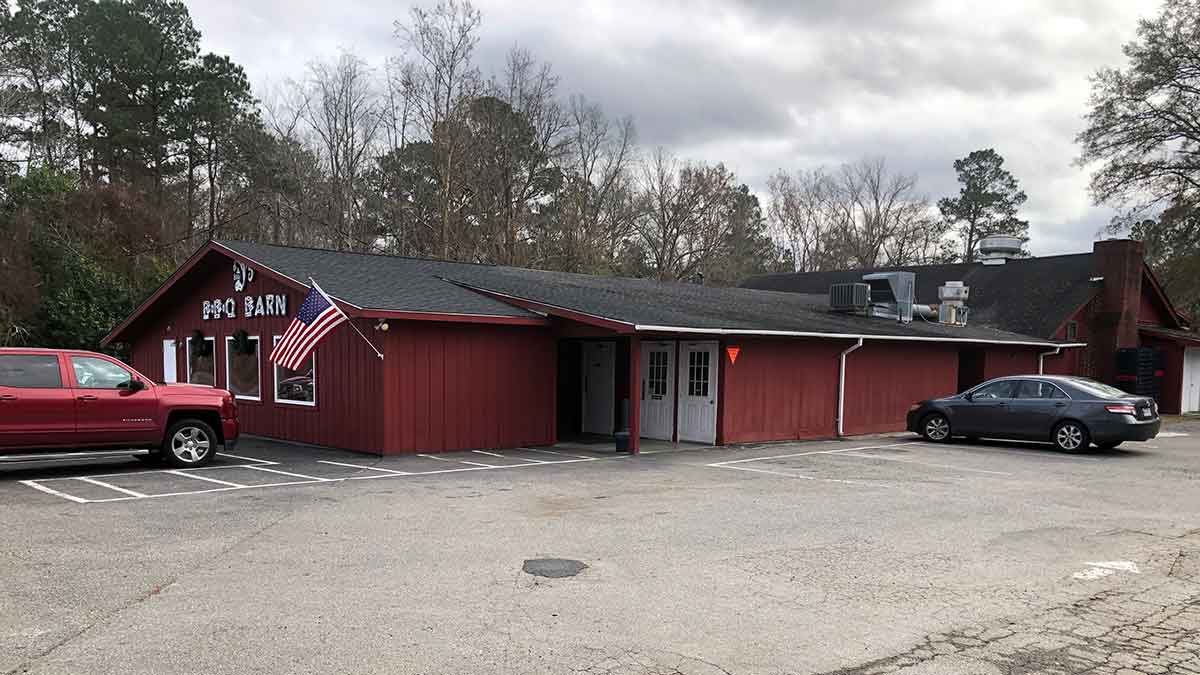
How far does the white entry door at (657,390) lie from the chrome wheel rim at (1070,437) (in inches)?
290

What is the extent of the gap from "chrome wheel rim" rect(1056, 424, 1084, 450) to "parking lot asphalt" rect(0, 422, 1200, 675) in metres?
3.39

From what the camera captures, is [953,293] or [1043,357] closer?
[1043,357]

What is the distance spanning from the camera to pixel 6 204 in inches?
1150

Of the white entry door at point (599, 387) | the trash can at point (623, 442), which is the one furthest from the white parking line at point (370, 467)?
the white entry door at point (599, 387)

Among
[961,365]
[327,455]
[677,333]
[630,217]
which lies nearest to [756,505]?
[677,333]

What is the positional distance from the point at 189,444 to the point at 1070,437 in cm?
1537

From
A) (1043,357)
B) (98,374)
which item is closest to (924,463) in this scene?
(98,374)

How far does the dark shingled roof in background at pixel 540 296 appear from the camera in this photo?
14.7 meters

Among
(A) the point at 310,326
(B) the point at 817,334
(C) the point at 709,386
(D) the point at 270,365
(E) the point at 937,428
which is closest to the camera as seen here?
(A) the point at 310,326

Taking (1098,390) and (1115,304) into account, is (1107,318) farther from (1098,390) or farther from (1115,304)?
(1098,390)

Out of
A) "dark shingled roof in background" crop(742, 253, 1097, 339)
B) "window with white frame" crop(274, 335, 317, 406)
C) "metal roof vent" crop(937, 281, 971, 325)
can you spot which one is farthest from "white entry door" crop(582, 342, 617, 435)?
"dark shingled roof in background" crop(742, 253, 1097, 339)

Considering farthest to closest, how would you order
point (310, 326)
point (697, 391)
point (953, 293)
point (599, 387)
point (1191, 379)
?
point (1191, 379)
point (953, 293)
point (599, 387)
point (697, 391)
point (310, 326)

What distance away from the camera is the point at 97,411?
11195 mm

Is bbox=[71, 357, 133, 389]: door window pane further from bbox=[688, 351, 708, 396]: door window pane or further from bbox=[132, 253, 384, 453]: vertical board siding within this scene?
bbox=[688, 351, 708, 396]: door window pane
